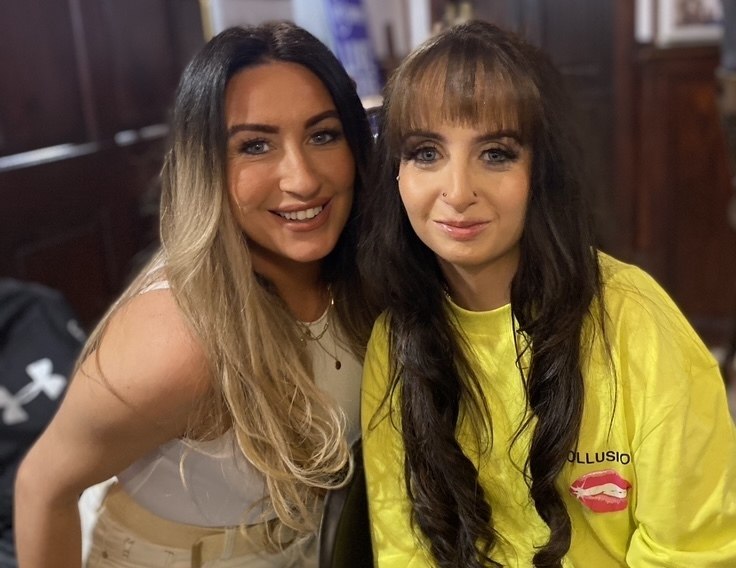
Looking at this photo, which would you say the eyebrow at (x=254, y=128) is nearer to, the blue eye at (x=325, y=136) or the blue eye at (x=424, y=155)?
the blue eye at (x=325, y=136)

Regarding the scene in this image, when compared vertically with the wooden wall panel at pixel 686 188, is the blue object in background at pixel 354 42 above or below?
above

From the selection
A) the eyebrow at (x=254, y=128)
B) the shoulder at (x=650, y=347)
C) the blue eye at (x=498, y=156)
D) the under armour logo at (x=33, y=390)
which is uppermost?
the eyebrow at (x=254, y=128)

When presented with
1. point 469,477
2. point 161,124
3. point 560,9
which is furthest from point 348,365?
point 560,9

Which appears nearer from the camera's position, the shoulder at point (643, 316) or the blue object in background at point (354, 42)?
the shoulder at point (643, 316)

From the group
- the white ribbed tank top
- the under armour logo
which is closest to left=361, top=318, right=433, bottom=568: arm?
the white ribbed tank top

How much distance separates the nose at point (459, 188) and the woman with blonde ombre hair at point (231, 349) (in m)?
0.25

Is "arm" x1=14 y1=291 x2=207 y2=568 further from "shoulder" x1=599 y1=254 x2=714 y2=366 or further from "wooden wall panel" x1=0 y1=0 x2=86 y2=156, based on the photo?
"wooden wall panel" x1=0 y1=0 x2=86 y2=156

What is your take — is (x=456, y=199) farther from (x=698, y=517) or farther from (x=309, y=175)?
(x=698, y=517)

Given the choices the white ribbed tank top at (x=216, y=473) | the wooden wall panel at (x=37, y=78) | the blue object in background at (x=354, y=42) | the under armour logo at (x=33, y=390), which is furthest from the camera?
the blue object in background at (x=354, y=42)

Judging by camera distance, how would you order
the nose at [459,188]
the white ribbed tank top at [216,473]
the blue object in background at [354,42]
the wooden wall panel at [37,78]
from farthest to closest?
the blue object in background at [354,42] → the wooden wall panel at [37,78] → the white ribbed tank top at [216,473] → the nose at [459,188]

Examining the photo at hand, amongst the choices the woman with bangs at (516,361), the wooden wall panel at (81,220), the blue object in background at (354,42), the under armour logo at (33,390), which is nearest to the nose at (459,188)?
the woman with bangs at (516,361)

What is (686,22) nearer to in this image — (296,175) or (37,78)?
(37,78)

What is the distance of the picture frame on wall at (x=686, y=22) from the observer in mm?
3027

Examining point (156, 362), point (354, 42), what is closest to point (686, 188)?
point (354, 42)
